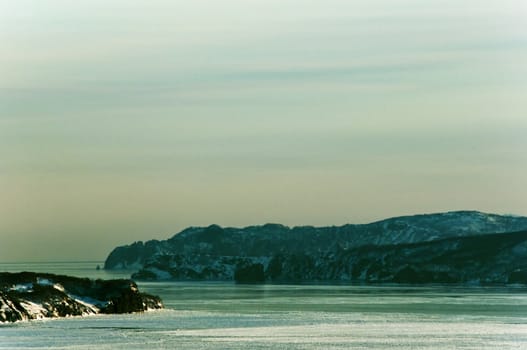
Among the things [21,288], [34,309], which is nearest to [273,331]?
[34,309]

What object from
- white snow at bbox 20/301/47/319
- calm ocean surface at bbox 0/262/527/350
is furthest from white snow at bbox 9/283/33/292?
calm ocean surface at bbox 0/262/527/350

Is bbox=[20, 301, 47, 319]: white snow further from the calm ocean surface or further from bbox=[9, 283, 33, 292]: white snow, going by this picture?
bbox=[9, 283, 33, 292]: white snow

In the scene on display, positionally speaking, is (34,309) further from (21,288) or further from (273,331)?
(273,331)

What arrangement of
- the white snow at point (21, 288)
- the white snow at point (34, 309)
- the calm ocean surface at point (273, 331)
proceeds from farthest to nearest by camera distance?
the white snow at point (21, 288)
the white snow at point (34, 309)
the calm ocean surface at point (273, 331)

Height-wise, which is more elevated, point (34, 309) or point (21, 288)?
point (21, 288)

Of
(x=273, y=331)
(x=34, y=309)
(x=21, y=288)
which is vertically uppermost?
(x=21, y=288)

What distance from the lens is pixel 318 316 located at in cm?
19362

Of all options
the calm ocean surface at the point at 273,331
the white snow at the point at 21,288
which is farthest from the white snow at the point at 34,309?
the white snow at the point at 21,288

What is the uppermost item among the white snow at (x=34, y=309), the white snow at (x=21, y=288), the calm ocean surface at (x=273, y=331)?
the white snow at (x=21, y=288)

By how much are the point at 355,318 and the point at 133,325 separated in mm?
33250

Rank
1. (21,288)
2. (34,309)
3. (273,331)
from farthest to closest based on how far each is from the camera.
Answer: (21,288)
(34,309)
(273,331)

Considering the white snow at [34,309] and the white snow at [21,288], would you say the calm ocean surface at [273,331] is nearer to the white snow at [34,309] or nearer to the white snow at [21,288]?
the white snow at [34,309]

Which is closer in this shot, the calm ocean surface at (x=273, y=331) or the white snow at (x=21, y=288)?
the calm ocean surface at (x=273, y=331)

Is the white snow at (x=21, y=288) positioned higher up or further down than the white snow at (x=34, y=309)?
higher up
